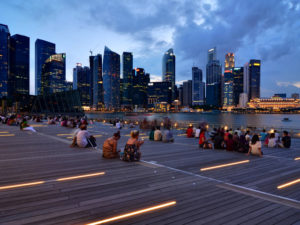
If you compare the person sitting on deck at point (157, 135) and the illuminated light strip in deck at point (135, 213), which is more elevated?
the person sitting on deck at point (157, 135)

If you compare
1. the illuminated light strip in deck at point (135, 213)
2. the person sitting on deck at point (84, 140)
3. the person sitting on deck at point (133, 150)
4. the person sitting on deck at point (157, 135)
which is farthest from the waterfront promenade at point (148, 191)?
the person sitting on deck at point (157, 135)

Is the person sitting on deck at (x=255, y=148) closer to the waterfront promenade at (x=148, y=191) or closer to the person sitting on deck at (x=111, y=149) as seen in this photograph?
the waterfront promenade at (x=148, y=191)

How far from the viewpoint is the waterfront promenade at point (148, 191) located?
11.9ft

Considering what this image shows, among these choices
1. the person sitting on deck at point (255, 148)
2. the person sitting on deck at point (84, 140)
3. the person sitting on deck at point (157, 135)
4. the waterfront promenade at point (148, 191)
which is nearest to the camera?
the waterfront promenade at point (148, 191)

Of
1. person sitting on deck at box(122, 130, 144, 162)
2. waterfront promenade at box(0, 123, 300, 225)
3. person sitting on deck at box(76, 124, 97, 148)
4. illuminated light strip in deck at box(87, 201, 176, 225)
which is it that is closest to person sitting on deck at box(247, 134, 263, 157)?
waterfront promenade at box(0, 123, 300, 225)

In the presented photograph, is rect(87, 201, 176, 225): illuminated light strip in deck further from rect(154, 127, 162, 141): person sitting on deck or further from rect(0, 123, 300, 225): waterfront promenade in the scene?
rect(154, 127, 162, 141): person sitting on deck

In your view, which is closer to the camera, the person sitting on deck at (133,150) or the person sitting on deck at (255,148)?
the person sitting on deck at (133,150)

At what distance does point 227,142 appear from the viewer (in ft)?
34.2

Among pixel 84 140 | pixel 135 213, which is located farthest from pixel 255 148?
pixel 84 140

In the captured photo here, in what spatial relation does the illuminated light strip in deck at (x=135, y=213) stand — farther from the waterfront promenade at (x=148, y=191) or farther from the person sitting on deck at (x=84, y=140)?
the person sitting on deck at (x=84, y=140)

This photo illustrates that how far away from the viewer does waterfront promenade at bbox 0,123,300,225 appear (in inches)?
143

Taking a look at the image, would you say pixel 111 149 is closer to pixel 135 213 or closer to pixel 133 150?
pixel 133 150

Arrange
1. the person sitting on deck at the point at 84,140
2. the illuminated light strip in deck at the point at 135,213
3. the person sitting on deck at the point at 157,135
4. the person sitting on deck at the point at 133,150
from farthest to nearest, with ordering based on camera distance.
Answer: the person sitting on deck at the point at 157,135
the person sitting on deck at the point at 84,140
the person sitting on deck at the point at 133,150
the illuminated light strip in deck at the point at 135,213

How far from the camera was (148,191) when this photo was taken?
15.8 feet
